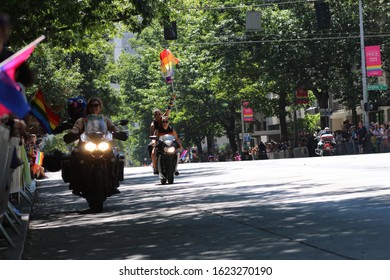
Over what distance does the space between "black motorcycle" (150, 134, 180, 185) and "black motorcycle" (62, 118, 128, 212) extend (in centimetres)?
761

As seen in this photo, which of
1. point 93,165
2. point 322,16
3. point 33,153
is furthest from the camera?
point 322,16

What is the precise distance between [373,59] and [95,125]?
4167 cm

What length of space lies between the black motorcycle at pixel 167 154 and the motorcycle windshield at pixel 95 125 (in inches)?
297

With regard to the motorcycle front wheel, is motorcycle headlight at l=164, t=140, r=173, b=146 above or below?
above

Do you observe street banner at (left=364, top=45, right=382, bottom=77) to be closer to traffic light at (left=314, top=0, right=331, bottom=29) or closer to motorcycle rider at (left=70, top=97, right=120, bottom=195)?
traffic light at (left=314, top=0, right=331, bottom=29)

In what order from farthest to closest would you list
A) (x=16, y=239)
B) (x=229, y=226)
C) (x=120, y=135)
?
1. (x=120, y=135)
2. (x=229, y=226)
3. (x=16, y=239)

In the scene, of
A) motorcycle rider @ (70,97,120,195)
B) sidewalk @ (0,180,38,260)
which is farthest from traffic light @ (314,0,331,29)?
sidewalk @ (0,180,38,260)

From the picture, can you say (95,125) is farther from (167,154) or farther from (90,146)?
(167,154)

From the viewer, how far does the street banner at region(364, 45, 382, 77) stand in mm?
53500

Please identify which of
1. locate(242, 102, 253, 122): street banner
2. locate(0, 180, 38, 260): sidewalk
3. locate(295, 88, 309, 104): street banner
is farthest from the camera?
locate(242, 102, 253, 122): street banner

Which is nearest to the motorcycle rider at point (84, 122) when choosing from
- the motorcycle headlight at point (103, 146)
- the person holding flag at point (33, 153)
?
the motorcycle headlight at point (103, 146)

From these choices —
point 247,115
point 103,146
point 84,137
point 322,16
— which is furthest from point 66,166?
point 247,115

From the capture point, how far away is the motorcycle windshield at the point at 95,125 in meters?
13.9

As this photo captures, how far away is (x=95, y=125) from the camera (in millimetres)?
14016
